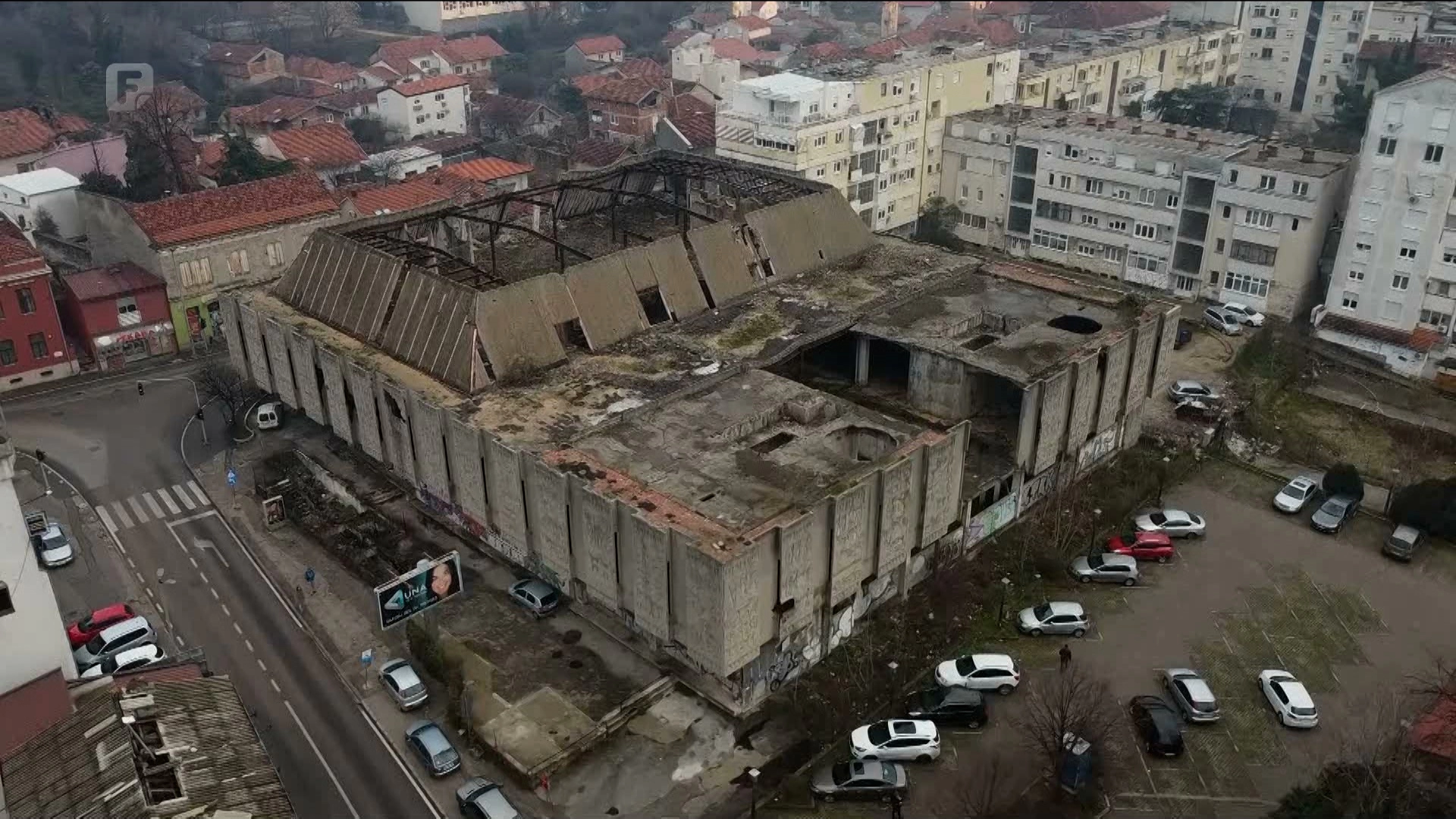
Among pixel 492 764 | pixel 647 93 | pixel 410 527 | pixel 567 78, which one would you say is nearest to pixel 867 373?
pixel 410 527

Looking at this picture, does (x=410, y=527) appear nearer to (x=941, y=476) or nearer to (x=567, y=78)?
(x=941, y=476)

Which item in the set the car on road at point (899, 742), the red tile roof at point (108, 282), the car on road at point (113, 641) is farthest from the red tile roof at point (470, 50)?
the car on road at point (899, 742)

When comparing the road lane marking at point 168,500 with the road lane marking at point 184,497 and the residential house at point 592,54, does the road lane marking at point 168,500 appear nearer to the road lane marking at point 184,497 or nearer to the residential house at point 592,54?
the road lane marking at point 184,497

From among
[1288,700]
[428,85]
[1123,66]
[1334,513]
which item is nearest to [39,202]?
[428,85]

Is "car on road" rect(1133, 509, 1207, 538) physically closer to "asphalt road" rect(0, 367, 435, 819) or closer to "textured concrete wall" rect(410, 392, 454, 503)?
"textured concrete wall" rect(410, 392, 454, 503)

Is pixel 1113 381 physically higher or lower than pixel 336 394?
higher

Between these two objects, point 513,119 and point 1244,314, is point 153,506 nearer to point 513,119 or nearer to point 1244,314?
point 1244,314

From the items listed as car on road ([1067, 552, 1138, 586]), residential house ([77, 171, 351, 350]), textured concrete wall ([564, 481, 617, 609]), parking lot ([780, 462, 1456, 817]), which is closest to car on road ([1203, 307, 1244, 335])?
parking lot ([780, 462, 1456, 817])
